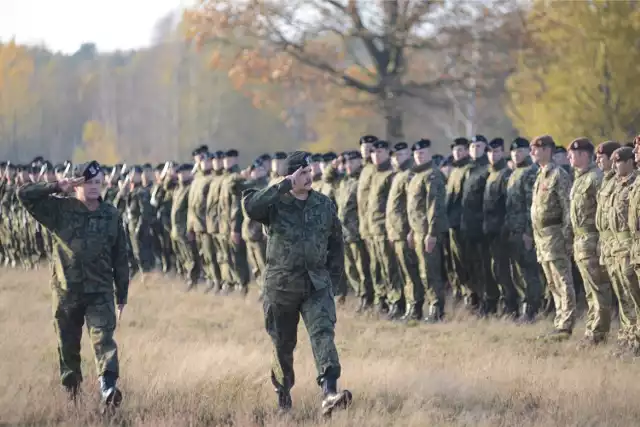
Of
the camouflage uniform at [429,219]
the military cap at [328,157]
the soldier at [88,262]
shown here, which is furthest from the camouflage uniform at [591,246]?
the military cap at [328,157]

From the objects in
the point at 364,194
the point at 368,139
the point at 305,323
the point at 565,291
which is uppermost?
the point at 368,139

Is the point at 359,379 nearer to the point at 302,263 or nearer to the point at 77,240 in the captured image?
the point at 302,263

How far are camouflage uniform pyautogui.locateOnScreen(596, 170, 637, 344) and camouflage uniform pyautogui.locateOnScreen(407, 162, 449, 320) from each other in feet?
9.27

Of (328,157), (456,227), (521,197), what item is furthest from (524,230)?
(328,157)

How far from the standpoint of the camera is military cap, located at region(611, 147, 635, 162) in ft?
33.7

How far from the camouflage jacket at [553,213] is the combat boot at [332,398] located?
4.74m

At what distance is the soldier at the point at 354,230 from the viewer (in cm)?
1533

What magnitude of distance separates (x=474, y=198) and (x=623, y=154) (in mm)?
3814

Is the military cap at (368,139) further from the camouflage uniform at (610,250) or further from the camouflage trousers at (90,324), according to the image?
the camouflage trousers at (90,324)

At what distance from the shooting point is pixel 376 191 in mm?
14484

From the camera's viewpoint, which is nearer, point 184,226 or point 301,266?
point 301,266

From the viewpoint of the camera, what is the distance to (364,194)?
14.8 metres

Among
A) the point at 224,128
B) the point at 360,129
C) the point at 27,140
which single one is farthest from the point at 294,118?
the point at 27,140

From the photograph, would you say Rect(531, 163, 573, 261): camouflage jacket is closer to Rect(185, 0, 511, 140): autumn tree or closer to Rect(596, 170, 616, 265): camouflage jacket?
Rect(596, 170, 616, 265): camouflage jacket
